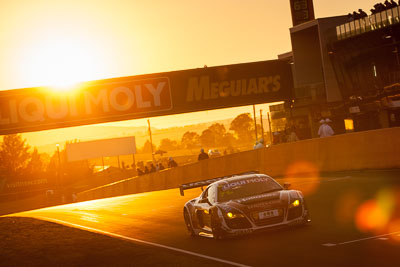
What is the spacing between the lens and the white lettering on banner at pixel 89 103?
3525 cm

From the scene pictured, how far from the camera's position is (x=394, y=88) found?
125 feet

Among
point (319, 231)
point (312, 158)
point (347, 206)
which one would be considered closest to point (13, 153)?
point (312, 158)

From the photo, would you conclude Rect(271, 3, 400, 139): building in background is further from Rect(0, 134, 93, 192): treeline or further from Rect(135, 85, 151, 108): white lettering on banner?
Rect(0, 134, 93, 192): treeline

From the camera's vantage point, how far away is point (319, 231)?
41.5ft

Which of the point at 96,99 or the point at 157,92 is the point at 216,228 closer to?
the point at 96,99

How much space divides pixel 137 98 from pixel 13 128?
6505 millimetres

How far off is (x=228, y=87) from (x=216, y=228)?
25773mm

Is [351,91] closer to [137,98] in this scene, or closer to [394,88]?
[394,88]

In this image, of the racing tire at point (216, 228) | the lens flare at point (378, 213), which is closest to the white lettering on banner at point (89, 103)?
the lens flare at point (378, 213)

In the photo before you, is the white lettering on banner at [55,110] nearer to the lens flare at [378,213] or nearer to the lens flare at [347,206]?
the lens flare at [347,206]

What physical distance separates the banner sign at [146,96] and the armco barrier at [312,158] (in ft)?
12.8

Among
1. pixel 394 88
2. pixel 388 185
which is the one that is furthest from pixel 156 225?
pixel 394 88

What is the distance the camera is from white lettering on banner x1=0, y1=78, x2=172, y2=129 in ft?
116

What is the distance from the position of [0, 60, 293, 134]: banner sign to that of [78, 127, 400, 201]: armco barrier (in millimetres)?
3900
